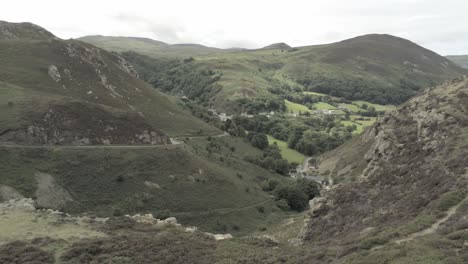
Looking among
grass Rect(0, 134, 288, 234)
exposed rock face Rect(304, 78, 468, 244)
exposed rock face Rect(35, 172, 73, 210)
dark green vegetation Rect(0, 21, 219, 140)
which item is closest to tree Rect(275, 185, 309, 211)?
grass Rect(0, 134, 288, 234)

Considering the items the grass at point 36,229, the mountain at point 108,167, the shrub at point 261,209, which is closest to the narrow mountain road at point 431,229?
the grass at point 36,229

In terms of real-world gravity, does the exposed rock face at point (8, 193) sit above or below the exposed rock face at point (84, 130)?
below

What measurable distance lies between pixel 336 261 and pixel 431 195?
16177 mm

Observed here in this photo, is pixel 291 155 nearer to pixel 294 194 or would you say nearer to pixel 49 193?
pixel 294 194

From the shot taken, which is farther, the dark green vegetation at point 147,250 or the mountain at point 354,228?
the dark green vegetation at point 147,250

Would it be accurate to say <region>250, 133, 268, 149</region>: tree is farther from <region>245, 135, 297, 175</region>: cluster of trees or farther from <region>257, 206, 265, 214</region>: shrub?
<region>257, 206, 265, 214</region>: shrub

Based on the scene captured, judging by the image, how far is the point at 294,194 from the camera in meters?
108

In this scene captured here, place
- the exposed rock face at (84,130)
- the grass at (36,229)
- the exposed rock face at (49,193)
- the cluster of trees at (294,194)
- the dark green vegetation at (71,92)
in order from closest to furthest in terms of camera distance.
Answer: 1. the grass at (36,229)
2. the exposed rock face at (49,193)
3. the exposed rock face at (84,130)
4. the dark green vegetation at (71,92)
5. the cluster of trees at (294,194)

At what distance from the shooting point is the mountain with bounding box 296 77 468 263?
29.8 m

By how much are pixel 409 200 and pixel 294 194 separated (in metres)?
65.3

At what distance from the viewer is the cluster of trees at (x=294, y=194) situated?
107m

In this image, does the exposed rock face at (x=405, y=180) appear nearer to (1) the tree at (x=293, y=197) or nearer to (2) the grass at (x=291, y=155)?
(1) the tree at (x=293, y=197)

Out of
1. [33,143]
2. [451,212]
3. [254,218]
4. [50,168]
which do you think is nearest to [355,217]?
[451,212]

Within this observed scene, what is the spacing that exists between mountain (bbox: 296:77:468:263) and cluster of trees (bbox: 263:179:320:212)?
1508 inches
